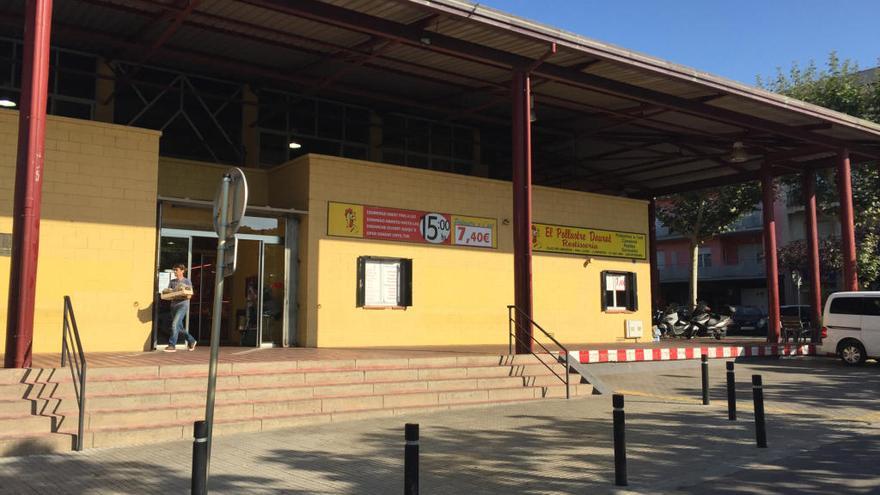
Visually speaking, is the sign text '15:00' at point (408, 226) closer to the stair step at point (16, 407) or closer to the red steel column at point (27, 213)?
the red steel column at point (27, 213)

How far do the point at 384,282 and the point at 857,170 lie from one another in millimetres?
20409

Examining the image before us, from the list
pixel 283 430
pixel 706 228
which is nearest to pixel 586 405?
pixel 283 430

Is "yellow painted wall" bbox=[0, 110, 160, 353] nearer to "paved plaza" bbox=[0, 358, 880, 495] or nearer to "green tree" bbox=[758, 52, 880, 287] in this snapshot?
"paved plaza" bbox=[0, 358, 880, 495]

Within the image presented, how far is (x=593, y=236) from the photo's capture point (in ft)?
67.3

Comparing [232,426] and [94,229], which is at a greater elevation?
[94,229]

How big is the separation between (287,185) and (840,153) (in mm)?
16374

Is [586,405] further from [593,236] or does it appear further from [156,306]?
[593,236]

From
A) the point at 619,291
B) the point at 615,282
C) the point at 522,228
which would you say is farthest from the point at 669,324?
the point at 522,228

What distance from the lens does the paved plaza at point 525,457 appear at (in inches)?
261

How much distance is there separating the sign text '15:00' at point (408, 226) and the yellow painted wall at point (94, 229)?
4.01 metres

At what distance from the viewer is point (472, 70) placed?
1662cm

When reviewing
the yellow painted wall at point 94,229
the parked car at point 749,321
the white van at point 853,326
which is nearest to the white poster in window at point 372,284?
the yellow painted wall at point 94,229

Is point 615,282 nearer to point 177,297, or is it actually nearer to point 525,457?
point 177,297

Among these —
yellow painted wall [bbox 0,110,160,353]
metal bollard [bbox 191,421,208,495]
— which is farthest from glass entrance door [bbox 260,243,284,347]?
metal bollard [bbox 191,421,208,495]
